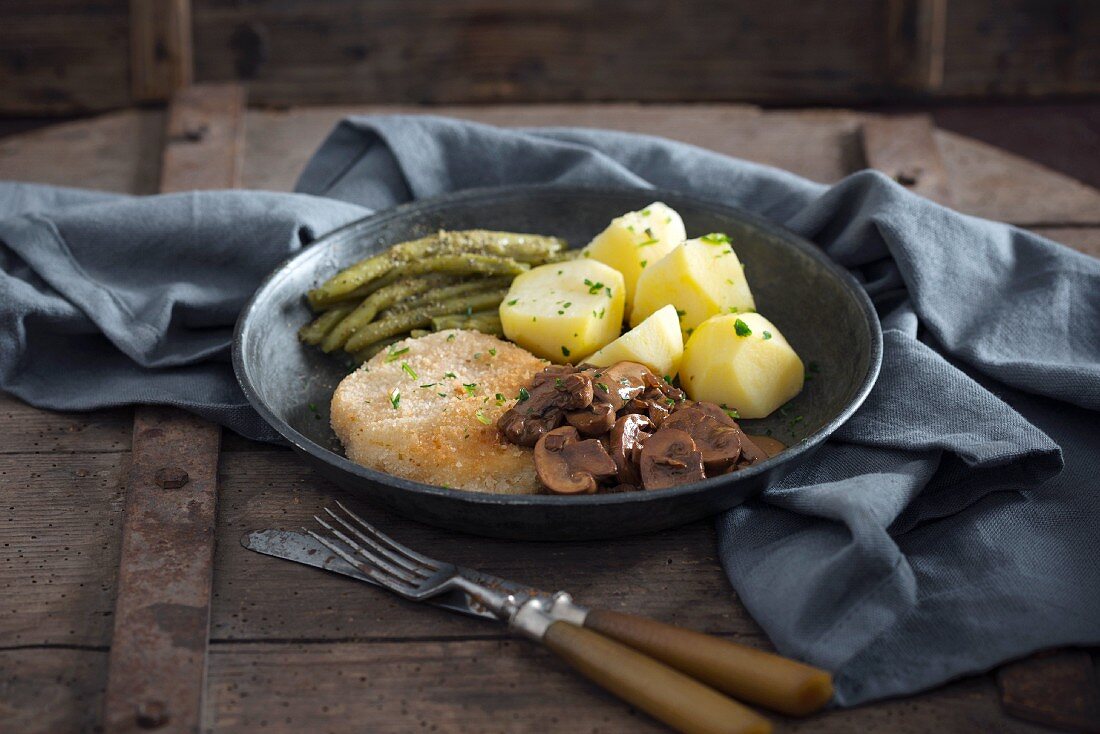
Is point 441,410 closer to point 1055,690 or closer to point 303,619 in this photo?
point 303,619

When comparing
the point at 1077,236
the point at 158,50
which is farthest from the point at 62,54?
the point at 1077,236

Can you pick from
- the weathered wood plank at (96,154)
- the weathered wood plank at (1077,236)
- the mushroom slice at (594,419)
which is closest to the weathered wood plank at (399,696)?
the mushroom slice at (594,419)

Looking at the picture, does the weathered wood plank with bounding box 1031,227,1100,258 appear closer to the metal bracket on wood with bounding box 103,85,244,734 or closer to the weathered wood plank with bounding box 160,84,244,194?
the metal bracket on wood with bounding box 103,85,244,734

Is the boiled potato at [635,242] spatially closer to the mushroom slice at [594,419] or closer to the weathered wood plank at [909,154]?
the mushroom slice at [594,419]

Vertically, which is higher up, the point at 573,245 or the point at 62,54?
the point at 62,54

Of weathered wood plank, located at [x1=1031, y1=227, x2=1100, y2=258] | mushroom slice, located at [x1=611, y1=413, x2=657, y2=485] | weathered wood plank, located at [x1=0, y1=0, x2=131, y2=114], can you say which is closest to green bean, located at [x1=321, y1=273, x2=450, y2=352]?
mushroom slice, located at [x1=611, y1=413, x2=657, y2=485]

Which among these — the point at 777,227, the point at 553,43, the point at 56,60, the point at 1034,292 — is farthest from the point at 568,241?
the point at 56,60

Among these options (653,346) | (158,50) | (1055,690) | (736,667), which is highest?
(158,50)

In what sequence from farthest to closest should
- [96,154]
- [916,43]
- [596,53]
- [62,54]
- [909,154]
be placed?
[596,53]
[62,54]
[916,43]
[96,154]
[909,154]

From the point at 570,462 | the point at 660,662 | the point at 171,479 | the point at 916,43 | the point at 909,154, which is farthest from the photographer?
the point at 916,43
